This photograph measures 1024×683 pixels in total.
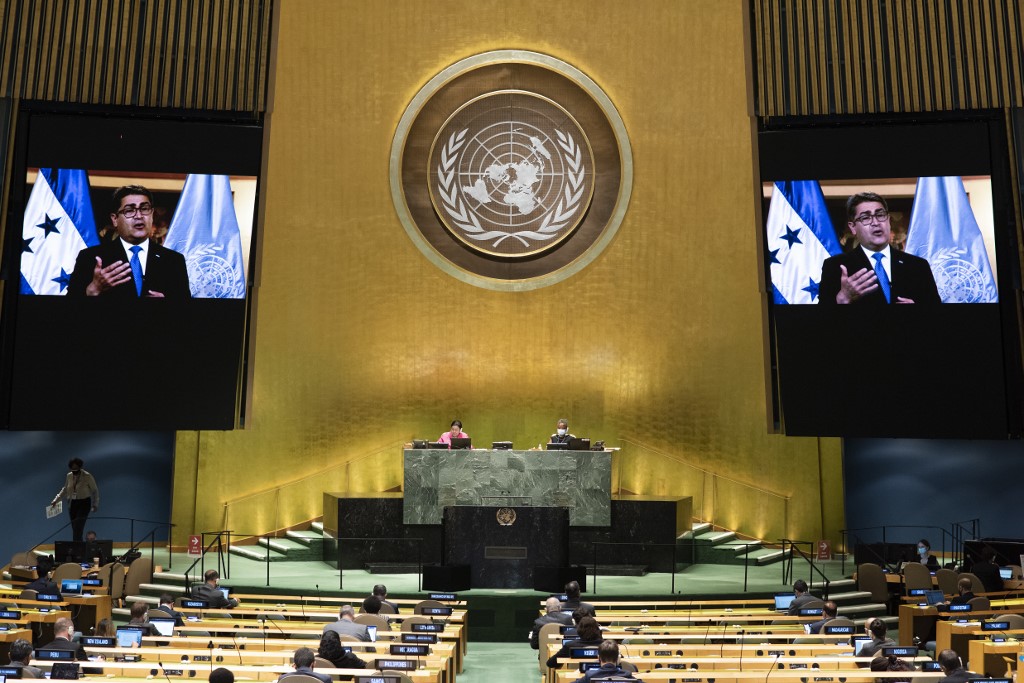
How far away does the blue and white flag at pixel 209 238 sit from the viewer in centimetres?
1459

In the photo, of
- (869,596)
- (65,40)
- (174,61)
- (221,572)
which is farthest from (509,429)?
(65,40)

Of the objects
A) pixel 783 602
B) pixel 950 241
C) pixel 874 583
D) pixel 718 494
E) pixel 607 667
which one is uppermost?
pixel 950 241

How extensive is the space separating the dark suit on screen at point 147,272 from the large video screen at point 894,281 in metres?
7.35

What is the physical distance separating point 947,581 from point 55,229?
36.5 feet

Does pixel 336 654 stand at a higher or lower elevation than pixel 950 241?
lower

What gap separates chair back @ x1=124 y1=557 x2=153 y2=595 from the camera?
1270 cm

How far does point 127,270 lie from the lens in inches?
569

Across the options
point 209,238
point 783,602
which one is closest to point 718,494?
point 783,602

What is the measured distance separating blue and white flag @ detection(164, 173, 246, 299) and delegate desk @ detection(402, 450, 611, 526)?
10.6ft

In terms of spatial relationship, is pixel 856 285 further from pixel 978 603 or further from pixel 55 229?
pixel 55 229

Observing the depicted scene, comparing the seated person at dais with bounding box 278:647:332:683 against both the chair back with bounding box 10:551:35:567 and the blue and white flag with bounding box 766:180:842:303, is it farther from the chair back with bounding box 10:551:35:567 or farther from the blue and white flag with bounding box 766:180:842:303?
the blue and white flag with bounding box 766:180:842:303

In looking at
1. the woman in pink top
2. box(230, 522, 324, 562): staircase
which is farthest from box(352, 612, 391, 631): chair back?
box(230, 522, 324, 562): staircase

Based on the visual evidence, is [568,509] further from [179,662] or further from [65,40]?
[65,40]

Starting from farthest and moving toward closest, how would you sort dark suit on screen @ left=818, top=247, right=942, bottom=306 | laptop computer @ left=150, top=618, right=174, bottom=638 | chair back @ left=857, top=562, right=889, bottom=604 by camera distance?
dark suit on screen @ left=818, top=247, right=942, bottom=306
chair back @ left=857, top=562, right=889, bottom=604
laptop computer @ left=150, top=618, right=174, bottom=638
